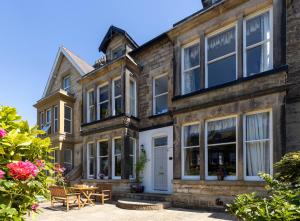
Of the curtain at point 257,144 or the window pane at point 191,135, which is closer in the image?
the curtain at point 257,144

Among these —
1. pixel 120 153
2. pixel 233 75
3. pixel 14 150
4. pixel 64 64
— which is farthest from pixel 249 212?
pixel 64 64

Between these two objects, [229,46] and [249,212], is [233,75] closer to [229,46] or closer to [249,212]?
[229,46]

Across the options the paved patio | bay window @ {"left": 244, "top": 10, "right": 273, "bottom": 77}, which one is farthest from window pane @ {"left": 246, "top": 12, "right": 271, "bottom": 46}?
the paved patio

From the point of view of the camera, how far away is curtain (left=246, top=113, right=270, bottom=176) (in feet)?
28.7

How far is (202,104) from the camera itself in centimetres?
1033

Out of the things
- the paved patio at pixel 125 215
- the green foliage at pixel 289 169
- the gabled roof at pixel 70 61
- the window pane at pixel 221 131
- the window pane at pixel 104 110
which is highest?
the gabled roof at pixel 70 61

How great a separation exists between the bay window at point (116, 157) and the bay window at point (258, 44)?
751cm

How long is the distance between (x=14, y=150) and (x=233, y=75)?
8.68 m

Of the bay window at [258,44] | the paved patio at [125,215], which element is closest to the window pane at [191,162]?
the paved patio at [125,215]

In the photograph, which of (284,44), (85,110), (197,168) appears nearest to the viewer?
(284,44)

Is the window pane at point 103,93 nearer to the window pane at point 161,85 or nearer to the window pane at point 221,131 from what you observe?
the window pane at point 161,85

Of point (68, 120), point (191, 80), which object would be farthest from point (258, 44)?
point (68, 120)

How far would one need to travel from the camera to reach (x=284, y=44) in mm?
8578

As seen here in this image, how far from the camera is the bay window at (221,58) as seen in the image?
33.7ft
